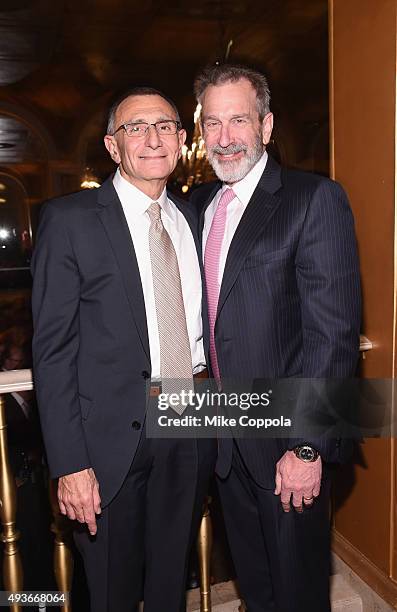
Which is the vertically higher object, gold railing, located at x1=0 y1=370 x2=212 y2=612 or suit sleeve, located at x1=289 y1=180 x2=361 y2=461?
suit sleeve, located at x1=289 y1=180 x2=361 y2=461

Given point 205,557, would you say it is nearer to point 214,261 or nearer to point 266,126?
point 214,261

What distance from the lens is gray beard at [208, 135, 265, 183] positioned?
187 cm

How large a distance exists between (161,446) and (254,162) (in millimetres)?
924

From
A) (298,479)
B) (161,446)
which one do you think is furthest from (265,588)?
(161,446)

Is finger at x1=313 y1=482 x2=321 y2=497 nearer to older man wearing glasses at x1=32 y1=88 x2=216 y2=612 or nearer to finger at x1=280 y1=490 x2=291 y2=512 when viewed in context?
finger at x1=280 y1=490 x2=291 y2=512

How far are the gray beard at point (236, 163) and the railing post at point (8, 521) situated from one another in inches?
39.9

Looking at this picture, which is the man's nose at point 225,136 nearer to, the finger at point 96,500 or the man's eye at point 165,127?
the man's eye at point 165,127

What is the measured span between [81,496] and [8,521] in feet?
1.56

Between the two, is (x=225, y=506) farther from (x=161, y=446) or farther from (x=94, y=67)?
(x=94, y=67)

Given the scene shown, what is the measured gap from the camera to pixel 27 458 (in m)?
Result: 5.88

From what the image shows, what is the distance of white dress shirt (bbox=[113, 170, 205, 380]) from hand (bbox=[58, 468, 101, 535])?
0.35m

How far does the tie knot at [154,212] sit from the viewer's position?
1.84m

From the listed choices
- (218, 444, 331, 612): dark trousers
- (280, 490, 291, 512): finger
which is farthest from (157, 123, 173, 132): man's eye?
(280, 490, 291, 512): finger

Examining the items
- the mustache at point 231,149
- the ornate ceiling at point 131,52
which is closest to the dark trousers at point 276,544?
the mustache at point 231,149
